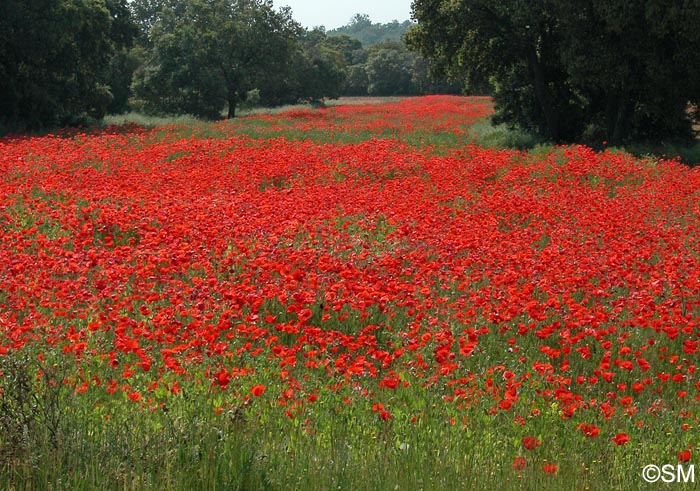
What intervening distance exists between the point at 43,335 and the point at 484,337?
12.4 ft

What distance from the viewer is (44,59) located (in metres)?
30.4

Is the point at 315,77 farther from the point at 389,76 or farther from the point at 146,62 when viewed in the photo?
the point at 389,76

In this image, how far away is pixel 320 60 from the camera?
67.8 metres

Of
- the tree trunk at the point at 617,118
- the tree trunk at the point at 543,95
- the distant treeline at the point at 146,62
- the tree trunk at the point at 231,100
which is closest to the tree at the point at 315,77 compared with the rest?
the distant treeline at the point at 146,62

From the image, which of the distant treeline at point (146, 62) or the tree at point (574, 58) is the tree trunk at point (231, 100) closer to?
the distant treeline at point (146, 62)

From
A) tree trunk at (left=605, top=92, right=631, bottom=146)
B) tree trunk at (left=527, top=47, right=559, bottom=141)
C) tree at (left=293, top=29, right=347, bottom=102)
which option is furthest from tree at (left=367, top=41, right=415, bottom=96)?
tree trunk at (left=605, top=92, right=631, bottom=146)

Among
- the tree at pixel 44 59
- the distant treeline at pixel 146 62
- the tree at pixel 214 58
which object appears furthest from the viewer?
the tree at pixel 214 58

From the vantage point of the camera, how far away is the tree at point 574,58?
72.3 feet

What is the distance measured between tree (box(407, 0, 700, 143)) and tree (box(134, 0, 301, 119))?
18.8 metres

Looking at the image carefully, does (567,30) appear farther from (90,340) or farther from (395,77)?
(395,77)

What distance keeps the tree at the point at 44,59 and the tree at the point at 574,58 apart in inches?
530

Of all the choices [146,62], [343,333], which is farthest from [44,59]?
[343,333]

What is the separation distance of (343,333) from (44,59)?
27254mm
